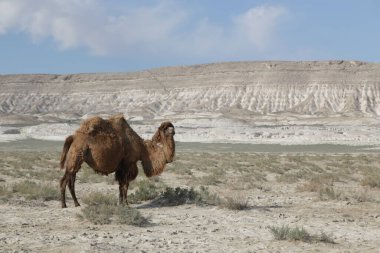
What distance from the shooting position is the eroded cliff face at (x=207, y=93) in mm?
96625

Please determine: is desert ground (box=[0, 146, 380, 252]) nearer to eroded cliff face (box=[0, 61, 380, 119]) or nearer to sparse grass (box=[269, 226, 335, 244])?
sparse grass (box=[269, 226, 335, 244])

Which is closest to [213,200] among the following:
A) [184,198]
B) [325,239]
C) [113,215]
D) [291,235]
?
[184,198]

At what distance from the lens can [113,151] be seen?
37.0ft

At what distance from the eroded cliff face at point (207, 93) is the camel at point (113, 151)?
72.7m

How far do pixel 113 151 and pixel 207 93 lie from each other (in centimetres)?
9846

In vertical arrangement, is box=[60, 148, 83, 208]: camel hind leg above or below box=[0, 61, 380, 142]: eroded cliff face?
below

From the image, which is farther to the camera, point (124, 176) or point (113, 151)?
point (124, 176)

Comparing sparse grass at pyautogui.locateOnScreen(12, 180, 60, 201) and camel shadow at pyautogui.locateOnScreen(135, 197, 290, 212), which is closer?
camel shadow at pyautogui.locateOnScreen(135, 197, 290, 212)

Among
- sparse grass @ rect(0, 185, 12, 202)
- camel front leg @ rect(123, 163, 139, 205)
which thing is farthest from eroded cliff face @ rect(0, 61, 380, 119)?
camel front leg @ rect(123, 163, 139, 205)

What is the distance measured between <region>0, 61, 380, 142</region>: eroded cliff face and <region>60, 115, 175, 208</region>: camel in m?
72.7

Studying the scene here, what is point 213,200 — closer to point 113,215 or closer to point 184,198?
point 184,198

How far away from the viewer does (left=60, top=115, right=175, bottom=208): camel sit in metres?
11.2

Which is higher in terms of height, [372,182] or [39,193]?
[39,193]

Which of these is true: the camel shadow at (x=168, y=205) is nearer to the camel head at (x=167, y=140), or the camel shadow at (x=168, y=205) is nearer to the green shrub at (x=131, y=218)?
the camel head at (x=167, y=140)
